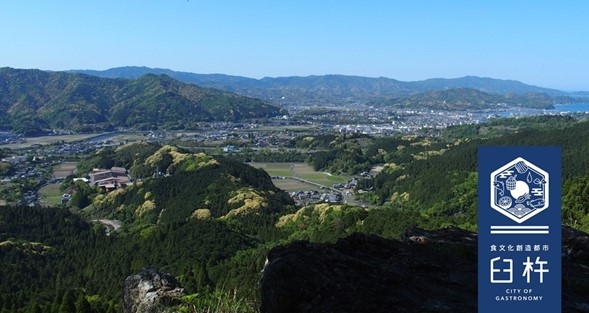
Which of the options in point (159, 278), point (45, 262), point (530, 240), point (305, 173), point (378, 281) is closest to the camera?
point (530, 240)

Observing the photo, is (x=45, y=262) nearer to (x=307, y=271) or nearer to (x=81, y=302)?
(x=81, y=302)

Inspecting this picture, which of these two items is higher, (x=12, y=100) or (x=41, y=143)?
(x=12, y=100)

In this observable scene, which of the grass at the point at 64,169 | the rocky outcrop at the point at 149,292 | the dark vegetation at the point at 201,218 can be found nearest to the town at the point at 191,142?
the grass at the point at 64,169

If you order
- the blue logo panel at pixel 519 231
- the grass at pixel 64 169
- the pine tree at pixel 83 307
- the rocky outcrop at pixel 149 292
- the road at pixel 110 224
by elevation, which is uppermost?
the blue logo panel at pixel 519 231

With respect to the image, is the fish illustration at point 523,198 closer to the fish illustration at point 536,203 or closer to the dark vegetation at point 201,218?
the fish illustration at point 536,203

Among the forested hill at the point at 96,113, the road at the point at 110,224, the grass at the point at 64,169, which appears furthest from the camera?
the forested hill at the point at 96,113

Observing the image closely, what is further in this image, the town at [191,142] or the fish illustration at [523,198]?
the town at [191,142]

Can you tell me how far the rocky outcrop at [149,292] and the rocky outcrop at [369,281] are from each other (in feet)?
7.49

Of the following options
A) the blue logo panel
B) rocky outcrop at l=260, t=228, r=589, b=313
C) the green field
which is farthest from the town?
the blue logo panel

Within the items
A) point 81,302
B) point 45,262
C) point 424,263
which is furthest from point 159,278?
point 45,262

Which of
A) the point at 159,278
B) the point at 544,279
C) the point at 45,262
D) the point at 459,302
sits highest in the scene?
the point at 544,279

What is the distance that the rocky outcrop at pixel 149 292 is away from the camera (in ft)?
25.9

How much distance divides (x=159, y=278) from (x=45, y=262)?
136 ft

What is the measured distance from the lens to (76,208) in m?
67.7
